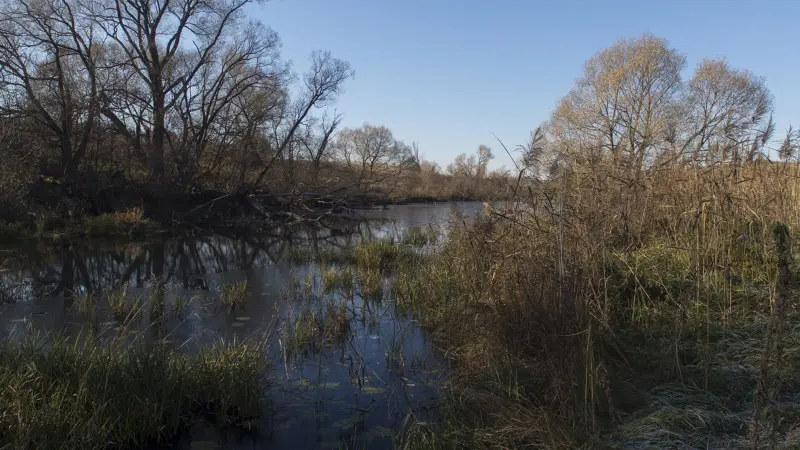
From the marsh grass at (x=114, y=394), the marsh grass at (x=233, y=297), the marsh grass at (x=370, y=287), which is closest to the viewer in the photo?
the marsh grass at (x=114, y=394)

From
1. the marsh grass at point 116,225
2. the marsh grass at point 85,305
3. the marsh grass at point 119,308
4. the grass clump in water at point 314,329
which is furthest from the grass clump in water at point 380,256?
the marsh grass at point 116,225

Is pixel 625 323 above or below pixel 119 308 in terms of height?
above

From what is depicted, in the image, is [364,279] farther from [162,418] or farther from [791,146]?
[791,146]

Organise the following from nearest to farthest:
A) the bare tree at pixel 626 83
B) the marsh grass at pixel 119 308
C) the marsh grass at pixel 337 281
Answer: the marsh grass at pixel 119 308
the marsh grass at pixel 337 281
the bare tree at pixel 626 83

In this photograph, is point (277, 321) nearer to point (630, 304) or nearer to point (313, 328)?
point (313, 328)

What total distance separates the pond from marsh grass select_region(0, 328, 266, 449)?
195 millimetres

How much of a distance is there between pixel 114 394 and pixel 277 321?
295 centimetres

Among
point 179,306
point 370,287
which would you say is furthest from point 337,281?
point 179,306

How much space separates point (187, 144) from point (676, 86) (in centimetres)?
2683

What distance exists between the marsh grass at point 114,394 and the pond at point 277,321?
19 centimetres

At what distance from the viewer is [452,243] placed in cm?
750

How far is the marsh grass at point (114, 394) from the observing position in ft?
9.91

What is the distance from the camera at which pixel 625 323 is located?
4.64 meters

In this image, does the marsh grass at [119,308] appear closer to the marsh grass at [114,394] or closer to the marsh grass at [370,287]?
the marsh grass at [114,394]
